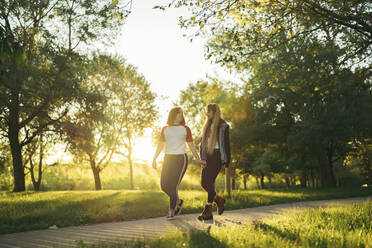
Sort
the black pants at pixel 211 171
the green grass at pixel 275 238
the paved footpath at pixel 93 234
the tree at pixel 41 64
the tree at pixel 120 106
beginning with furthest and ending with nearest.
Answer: the tree at pixel 120 106, the tree at pixel 41 64, the black pants at pixel 211 171, the paved footpath at pixel 93 234, the green grass at pixel 275 238

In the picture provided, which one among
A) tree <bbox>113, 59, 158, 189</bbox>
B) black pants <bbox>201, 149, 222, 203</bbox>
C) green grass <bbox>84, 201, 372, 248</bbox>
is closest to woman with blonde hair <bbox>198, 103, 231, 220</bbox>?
black pants <bbox>201, 149, 222, 203</bbox>

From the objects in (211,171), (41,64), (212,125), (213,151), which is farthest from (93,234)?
(41,64)

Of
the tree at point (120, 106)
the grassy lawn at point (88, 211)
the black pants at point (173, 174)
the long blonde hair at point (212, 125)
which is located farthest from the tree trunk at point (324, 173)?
the black pants at point (173, 174)

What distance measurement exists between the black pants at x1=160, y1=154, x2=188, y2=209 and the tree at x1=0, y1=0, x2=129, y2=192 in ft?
27.4

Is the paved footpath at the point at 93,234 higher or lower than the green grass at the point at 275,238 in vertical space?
lower

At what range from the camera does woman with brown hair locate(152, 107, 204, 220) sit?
7.06 m

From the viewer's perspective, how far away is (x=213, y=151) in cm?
716

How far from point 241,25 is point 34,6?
12.7 m

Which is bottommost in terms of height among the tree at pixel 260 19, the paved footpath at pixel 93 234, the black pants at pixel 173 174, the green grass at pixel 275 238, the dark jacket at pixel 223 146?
the paved footpath at pixel 93 234

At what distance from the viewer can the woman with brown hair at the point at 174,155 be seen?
7.06 meters

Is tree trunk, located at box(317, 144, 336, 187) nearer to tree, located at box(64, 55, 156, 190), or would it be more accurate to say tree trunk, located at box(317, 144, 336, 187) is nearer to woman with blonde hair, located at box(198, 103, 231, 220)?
tree, located at box(64, 55, 156, 190)

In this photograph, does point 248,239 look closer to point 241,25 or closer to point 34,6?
point 241,25

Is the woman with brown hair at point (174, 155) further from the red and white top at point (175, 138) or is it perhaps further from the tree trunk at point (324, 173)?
the tree trunk at point (324, 173)

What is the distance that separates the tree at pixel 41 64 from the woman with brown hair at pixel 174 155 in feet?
25.5
